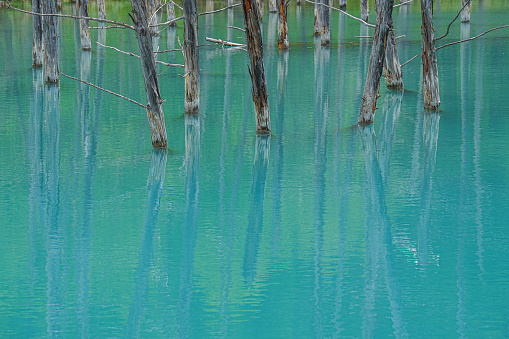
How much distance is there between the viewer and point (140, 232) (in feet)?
25.0

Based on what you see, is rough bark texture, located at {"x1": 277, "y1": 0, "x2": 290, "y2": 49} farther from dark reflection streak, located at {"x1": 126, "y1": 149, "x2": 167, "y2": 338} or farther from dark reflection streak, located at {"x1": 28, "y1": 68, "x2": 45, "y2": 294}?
dark reflection streak, located at {"x1": 126, "y1": 149, "x2": 167, "y2": 338}

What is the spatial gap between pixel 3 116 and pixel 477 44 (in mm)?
16029

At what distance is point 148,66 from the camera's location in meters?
10.0

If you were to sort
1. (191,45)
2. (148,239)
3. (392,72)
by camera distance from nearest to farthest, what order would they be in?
1. (148,239)
2. (191,45)
3. (392,72)

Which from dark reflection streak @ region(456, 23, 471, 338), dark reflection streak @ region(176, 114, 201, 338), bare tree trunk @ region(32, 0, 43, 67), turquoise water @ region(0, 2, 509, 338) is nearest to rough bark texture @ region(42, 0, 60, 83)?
turquoise water @ region(0, 2, 509, 338)

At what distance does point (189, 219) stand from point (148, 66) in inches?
117

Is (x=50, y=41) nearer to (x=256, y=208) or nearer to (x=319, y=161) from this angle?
(x=319, y=161)

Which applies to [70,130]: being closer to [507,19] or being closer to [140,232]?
[140,232]

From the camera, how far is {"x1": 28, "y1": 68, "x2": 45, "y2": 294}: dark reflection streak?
23.0 ft

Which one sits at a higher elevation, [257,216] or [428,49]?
[428,49]

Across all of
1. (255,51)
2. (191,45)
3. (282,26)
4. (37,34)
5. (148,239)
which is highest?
(282,26)

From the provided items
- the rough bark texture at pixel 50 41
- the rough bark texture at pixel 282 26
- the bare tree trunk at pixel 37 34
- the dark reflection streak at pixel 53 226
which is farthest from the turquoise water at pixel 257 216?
the rough bark texture at pixel 282 26

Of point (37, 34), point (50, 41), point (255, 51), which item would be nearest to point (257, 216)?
point (255, 51)

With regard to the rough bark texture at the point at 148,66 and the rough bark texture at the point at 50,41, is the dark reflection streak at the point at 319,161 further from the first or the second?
the rough bark texture at the point at 50,41
